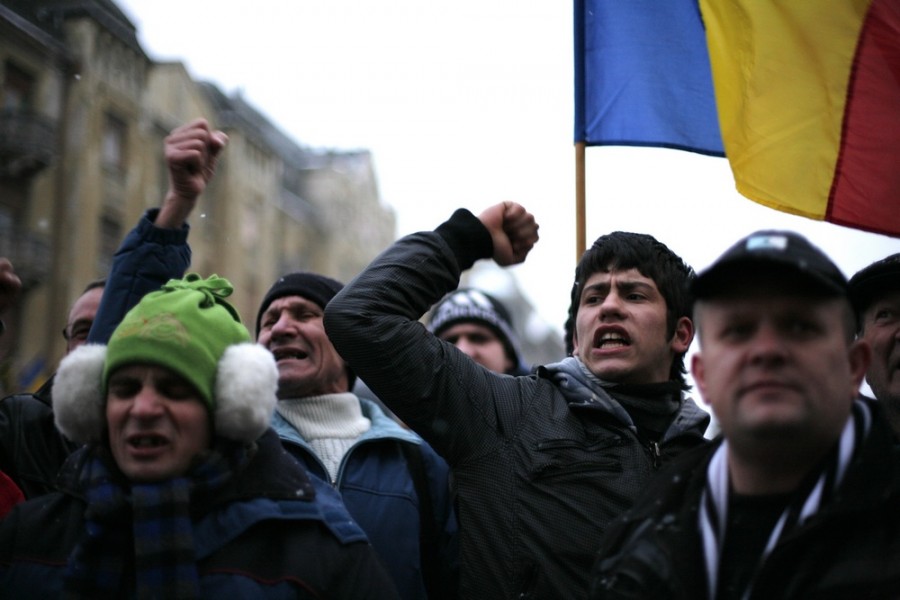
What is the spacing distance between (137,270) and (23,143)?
669 inches

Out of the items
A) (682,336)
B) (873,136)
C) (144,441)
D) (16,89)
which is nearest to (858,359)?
(682,336)

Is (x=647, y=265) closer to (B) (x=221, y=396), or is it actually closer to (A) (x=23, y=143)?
(B) (x=221, y=396)

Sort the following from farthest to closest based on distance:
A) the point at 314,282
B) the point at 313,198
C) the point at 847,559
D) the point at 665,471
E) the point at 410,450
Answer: the point at 313,198, the point at 314,282, the point at 410,450, the point at 665,471, the point at 847,559

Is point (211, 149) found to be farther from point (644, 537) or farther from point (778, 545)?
point (778, 545)

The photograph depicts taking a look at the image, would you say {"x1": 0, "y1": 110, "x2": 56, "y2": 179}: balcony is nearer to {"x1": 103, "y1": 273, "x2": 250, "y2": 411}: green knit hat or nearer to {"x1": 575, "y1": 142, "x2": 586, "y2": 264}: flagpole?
{"x1": 575, "y1": 142, "x2": 586, "y2": 264}: flagpole

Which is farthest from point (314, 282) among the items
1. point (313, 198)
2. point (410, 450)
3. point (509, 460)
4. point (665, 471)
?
point (313, 198)

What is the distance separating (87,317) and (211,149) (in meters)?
0.88

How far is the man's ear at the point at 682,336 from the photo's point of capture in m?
3.11

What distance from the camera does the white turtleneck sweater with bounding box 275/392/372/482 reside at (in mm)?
3389

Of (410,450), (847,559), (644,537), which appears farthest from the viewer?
(410,450)

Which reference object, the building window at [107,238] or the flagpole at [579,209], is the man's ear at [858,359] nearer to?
the flagpole at [579,209]

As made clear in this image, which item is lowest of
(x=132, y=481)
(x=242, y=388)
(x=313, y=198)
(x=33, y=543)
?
(x=33, y=543)

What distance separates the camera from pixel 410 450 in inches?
134

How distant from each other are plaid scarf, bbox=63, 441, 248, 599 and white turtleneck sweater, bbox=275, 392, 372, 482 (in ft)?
3.24
